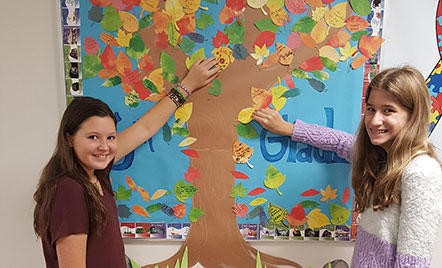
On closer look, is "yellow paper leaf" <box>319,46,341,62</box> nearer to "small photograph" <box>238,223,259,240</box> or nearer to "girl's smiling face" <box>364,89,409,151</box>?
"girl's smiling face" <box>364,89,409,151</box>

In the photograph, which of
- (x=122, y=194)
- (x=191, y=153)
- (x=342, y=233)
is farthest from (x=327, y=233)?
(x=122, y=194)

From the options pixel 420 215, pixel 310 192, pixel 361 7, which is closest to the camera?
pixel 420 215

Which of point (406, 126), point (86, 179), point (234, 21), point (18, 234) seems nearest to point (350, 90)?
point (406, 126)

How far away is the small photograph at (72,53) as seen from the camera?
4.32 feet

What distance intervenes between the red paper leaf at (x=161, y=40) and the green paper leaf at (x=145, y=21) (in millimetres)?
58

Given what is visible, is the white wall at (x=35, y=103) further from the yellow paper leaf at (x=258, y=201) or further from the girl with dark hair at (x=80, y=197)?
the girl with dark hair at (x=80, y=197)

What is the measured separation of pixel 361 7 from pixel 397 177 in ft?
2.16

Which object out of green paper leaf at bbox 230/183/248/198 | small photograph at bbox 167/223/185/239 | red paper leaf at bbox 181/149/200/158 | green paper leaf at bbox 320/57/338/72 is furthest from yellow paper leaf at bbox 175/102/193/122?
green paper leaf at bbox 320/57/338/72

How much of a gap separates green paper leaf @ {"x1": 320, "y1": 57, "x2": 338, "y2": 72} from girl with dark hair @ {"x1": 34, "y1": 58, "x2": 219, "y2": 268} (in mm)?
813

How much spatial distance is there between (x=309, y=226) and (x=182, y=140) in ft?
2.06

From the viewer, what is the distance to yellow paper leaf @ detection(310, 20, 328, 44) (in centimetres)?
128

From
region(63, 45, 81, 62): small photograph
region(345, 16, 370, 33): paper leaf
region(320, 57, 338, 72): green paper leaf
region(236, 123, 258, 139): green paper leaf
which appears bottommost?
region(236, 123, 258, 139): green paper leaf

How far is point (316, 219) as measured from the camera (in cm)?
138

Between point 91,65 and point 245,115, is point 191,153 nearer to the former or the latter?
point 245,115
